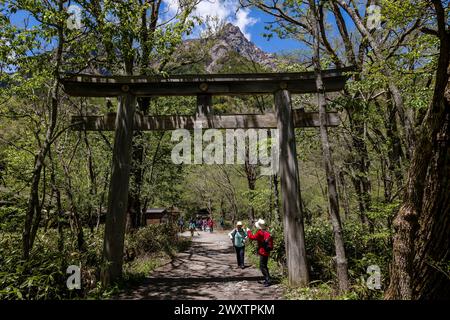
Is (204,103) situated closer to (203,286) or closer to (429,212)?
(203,286)

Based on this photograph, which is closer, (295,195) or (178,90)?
(295,195)

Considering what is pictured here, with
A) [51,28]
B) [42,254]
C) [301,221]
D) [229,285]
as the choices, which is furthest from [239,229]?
[51,28]

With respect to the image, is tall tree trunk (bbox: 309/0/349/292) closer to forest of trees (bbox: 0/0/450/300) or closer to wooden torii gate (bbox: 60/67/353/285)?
forest of trees (bbox: 0/0/450/300)

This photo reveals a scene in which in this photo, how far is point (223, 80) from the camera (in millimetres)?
7211

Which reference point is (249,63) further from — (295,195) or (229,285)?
(229,285)

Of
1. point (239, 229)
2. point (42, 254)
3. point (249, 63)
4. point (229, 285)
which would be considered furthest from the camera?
point (249, 63)

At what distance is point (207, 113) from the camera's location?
723cm

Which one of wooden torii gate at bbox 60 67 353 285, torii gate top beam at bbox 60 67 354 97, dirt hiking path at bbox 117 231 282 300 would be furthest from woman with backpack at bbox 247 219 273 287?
torii gate top beam at bbox 60 67 354 97

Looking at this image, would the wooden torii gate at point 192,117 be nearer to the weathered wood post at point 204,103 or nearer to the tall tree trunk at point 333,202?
the weathered wood post at point 204,103

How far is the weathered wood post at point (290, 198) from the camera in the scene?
6.36 meters
